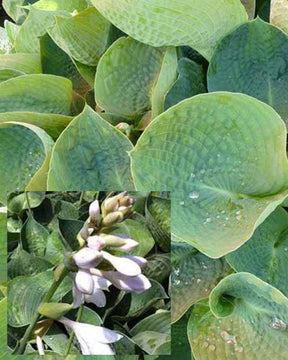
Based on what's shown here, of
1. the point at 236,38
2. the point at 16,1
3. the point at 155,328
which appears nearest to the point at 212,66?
the point at 236,38

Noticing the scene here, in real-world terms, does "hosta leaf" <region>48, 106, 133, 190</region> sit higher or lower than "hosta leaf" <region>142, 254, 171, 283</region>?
higher

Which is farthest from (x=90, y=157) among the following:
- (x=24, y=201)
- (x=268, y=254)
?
(x=268, y=254)

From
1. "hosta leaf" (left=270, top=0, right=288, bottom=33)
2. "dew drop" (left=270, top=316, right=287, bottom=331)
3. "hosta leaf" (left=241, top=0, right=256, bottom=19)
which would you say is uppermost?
"hosta leaf" (left=270, top=0, right=288, bottom=33)

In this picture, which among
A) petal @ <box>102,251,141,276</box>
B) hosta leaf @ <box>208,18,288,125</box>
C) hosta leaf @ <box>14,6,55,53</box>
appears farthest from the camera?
hosta leaf @ <box>14,6,55,53</box>

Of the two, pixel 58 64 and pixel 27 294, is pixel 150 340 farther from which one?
pixel 58 64

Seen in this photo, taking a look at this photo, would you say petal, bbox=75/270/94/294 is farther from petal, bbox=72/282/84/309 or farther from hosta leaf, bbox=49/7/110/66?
hosta leaf, bbox=49/7/110/66

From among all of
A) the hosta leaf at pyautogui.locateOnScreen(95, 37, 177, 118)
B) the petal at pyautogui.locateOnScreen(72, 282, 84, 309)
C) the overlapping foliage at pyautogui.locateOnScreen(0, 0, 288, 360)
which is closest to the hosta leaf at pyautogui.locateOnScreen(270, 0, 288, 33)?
the overlapping foliage at pyautogui.locateOnScreen(0, 0, 288, 360)

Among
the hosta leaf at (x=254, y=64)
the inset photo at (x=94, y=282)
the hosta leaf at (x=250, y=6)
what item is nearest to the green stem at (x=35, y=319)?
the inset photo at (x=94, y=282)

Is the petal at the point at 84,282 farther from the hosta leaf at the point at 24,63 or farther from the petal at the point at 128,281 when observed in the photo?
the hosta leaf at the point at 24,63
